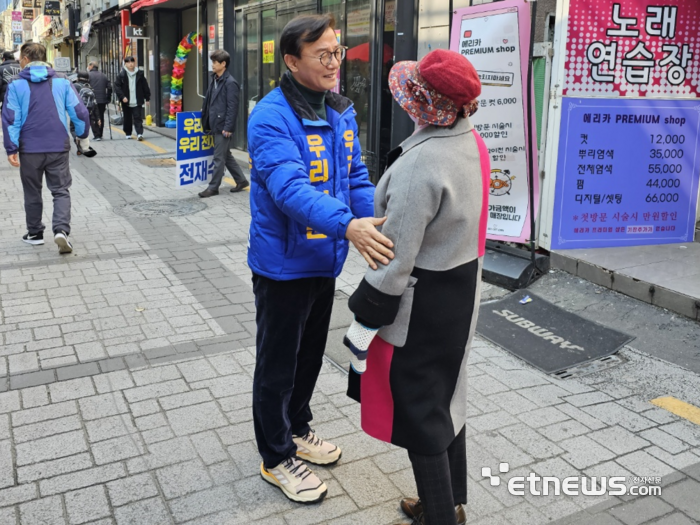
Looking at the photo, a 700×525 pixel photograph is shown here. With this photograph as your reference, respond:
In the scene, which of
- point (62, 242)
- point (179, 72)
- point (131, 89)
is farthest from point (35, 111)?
point (179, 72)

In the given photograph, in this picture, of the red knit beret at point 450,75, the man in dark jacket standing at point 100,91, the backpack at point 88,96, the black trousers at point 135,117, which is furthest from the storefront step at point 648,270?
the man in dark jacket standing at point 100,91

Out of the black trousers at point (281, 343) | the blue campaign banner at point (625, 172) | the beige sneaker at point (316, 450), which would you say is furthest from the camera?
the blue campaign banner at point (625, 172)

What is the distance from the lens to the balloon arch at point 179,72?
19.3 m

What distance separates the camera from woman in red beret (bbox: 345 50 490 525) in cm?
226

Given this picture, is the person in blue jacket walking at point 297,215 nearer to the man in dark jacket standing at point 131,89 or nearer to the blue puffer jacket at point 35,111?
the blue puffer jacket at point 35,111

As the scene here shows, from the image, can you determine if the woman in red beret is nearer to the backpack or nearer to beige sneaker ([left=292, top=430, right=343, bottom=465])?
beige sneaker ([left=292, top=430, right=343, bottom=465])

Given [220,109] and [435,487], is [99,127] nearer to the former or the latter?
[220,109]

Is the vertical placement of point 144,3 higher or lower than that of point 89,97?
higher

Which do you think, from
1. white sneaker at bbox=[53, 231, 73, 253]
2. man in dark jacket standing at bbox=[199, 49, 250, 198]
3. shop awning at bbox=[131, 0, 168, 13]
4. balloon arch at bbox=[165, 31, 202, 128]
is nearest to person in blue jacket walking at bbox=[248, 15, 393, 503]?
white sneaker at bbox=[53, 231, 73, 253]

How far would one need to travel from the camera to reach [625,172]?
605 cm

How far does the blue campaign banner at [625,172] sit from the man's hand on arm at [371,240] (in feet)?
13.0

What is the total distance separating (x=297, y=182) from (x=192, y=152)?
7428mm

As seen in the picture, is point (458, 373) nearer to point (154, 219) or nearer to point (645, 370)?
point (645, 370)

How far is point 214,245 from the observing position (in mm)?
7227
